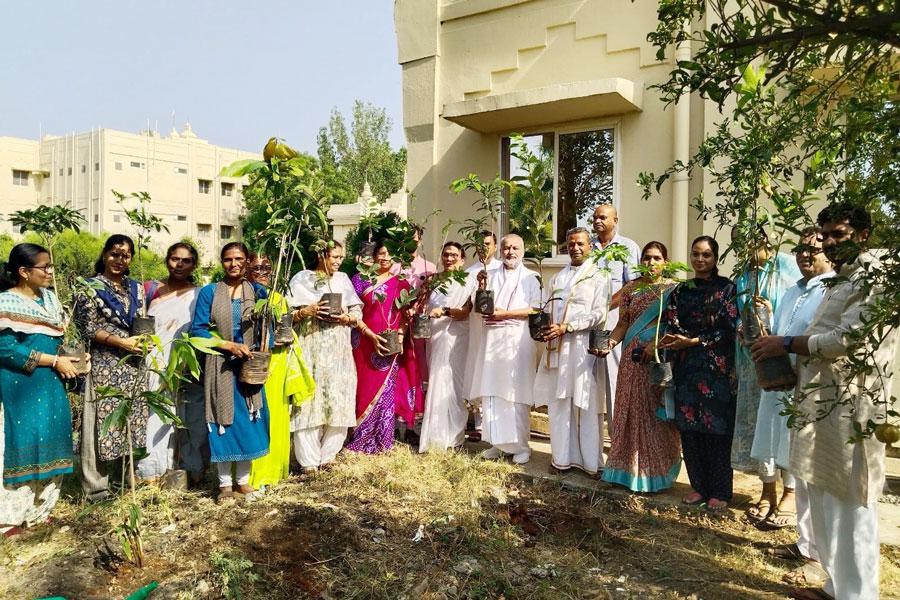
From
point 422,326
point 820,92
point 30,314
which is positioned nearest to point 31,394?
point 30,314

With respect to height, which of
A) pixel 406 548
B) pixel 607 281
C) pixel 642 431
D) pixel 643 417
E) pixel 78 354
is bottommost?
pixel 406 548

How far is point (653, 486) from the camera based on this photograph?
4762mm

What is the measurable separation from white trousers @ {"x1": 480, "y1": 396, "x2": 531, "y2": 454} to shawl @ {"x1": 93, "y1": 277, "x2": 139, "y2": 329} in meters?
2.92

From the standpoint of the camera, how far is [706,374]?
14.6 feet

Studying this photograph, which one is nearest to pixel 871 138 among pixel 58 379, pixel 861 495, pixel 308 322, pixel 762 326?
pixel 762 326

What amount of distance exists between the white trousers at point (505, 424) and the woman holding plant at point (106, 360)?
274cm

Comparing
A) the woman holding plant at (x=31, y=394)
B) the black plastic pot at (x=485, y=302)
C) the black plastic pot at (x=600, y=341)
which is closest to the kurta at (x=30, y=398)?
the woman holding plant at (x=31, y=394)

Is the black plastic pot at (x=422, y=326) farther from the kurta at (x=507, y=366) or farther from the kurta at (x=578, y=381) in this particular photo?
the kurta at (x=578, y=381)

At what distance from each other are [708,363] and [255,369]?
3150mm

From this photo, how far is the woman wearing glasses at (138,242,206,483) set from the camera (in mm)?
4863

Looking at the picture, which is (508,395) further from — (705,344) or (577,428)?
(705,344)

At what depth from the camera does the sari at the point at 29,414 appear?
4098mm

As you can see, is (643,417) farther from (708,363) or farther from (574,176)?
(574,176)

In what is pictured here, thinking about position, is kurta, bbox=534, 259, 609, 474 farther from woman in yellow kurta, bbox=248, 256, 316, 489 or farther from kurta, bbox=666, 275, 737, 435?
woman in yellow kurta, bbox=248, 256, 316, 489
